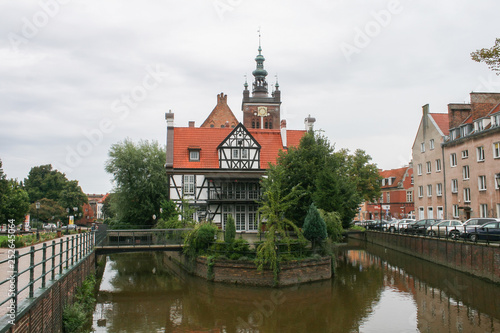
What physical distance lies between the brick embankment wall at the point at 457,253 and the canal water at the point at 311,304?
569 mm

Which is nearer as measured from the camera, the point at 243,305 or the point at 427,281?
the point at 243,305

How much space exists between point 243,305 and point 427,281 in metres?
10.5

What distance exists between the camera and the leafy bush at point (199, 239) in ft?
75.4

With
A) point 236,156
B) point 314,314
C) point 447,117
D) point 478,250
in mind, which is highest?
point 447,117

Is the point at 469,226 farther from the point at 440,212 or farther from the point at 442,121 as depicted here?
the point at 442,121

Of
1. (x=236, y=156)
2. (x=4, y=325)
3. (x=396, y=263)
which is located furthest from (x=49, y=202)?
(x=4, y=325)

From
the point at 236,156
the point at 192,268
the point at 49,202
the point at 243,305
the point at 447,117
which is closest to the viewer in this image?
the point at 243,305

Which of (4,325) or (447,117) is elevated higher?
(447,117)

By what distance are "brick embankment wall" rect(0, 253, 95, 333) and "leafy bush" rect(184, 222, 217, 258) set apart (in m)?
9.49

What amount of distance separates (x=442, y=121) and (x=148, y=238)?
107 ft

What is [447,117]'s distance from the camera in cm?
4416

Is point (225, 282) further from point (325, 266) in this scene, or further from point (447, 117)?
point (447, 117)

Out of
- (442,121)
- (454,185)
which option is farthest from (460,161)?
(442,121)

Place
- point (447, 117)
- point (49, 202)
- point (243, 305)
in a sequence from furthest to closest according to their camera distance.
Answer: point (49, 202) → point (447, 117) → point (243, 305)
